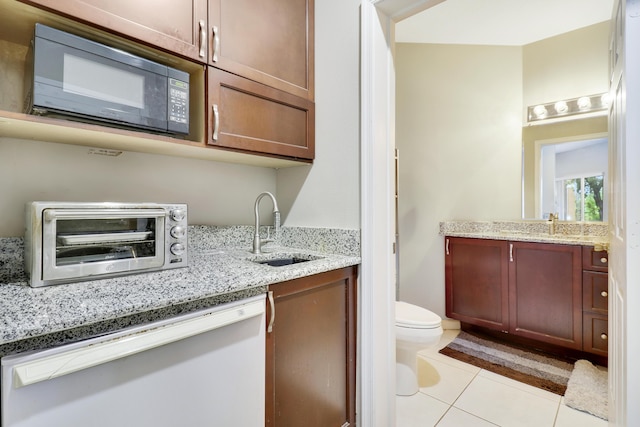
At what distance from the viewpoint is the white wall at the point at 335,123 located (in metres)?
1.43

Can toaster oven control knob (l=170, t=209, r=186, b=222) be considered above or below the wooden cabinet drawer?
above

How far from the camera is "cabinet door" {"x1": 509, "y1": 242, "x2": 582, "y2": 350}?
7.02ft

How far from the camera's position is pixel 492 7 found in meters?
2.28

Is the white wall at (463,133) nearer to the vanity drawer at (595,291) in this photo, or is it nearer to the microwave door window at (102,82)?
the vanity drawer at (595,291)

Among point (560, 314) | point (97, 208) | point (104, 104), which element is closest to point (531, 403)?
point (560, 314)

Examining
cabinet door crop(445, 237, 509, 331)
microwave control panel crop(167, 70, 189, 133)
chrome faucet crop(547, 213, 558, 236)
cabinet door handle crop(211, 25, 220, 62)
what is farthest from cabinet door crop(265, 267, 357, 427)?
chrome faucet crop(547, 213, 558, 236)

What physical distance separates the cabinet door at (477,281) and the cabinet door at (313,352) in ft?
5.38

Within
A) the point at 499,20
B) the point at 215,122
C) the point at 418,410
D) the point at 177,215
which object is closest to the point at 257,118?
the point at 215,122

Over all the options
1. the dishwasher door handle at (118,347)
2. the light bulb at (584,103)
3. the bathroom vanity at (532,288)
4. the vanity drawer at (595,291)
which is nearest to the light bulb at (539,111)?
the light bulb at (584,103)

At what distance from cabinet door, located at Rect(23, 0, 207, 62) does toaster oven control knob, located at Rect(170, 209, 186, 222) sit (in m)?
0.58

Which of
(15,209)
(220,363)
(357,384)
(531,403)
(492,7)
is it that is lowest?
(531,403)

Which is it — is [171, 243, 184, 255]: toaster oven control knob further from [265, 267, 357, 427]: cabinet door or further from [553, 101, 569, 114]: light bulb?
[553, 101, 569, 114]: light bulb

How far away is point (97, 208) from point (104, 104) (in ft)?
1.12

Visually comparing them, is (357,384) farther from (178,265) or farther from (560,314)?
(560,314)
